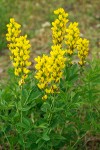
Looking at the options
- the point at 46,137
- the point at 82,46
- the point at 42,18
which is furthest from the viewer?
the point at 42,18

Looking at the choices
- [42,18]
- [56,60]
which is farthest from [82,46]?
[42,18]

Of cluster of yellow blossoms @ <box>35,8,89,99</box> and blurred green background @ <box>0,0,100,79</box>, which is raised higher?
blurred green background @ <box>0,0,100,79</box>

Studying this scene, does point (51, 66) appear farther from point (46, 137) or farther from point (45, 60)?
point (46, 137)

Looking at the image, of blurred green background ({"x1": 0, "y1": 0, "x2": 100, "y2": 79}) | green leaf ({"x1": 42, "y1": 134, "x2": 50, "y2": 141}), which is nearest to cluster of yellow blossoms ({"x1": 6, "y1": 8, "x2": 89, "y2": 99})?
green leaf ({"x1": 42, "y1": 134, "x2": 50, "y2": 141})

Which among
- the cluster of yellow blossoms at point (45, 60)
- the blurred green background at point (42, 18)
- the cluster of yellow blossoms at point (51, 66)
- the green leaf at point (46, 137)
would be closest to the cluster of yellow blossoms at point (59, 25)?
the cluster of yellow blossoms at point (45, 60)

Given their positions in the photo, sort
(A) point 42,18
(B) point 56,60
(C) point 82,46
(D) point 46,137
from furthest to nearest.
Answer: (A) point 42,18
(C) point 82,46
(D) point 46,137
(B) point 56,60

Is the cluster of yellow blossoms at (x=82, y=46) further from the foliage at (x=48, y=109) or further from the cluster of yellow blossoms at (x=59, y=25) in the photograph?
the cluster of yellow blossoms at (x=59, y=25)

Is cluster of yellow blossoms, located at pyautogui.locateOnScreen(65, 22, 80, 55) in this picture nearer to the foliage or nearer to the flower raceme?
the foliage

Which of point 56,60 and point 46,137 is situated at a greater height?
point 56,60
